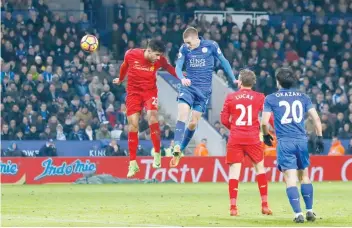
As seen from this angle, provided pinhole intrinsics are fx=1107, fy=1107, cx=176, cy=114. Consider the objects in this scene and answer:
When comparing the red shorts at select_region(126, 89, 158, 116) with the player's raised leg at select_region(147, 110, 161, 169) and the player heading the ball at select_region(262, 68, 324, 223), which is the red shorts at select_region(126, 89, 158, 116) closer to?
the player's raised leg at select_region(147, 110, 161, 169)

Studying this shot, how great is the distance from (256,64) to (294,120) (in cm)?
2291

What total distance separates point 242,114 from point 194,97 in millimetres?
2806

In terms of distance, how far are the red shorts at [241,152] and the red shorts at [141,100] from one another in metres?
2.95

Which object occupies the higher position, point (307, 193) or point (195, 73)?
point (195, 73)

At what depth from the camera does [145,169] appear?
32.3m

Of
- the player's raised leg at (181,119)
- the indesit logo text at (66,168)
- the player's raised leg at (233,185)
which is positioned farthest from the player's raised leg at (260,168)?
the indesit logo text at (66,168)

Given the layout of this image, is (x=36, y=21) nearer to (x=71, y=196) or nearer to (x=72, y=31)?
(x=72, y=31)

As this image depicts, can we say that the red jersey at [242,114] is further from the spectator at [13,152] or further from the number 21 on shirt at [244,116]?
the spectator at [13,152]

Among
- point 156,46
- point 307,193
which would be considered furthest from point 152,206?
point 307,193

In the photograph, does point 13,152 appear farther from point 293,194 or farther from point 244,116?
point 293,194

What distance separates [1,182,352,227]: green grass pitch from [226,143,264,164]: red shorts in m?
0.91

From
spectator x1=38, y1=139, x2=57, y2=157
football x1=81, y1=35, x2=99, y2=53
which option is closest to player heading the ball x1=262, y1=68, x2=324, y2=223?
football x1=81, y1=35, x2=99, y2=53

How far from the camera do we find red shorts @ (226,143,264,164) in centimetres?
1817

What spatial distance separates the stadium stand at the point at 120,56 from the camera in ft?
113
